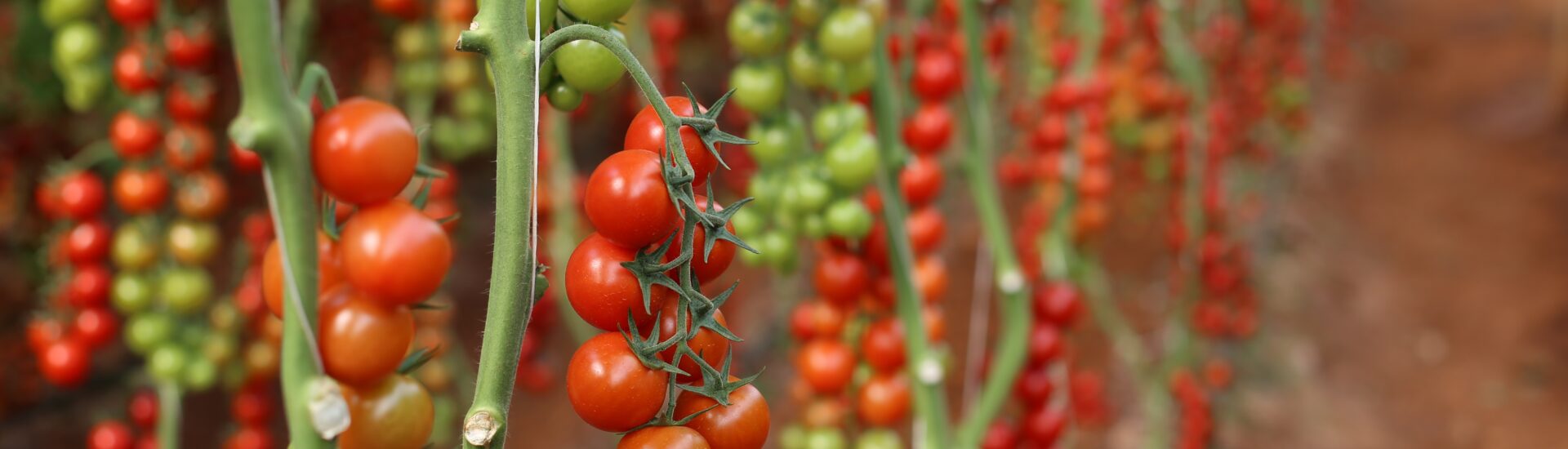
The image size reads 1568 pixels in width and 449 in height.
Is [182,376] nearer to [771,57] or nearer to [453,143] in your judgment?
[453,143]

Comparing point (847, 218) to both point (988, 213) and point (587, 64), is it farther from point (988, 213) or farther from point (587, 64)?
point (587, 64)

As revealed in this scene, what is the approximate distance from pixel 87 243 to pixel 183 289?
0.10 m

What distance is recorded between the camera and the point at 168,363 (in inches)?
35.5

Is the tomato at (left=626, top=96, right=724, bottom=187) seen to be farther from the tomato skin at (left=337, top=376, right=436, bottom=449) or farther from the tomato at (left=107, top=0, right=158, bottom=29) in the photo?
the tomato at (left=107, top=0, right=158, bottom=29)

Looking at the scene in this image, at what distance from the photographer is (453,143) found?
4.21ft

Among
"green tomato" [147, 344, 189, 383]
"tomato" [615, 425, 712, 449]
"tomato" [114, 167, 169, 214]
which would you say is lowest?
"green tomato" [147, 344, 189, 383]

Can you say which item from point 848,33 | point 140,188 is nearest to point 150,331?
point 140,188

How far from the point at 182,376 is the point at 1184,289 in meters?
1.52

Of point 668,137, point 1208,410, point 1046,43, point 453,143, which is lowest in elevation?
point 1208,410

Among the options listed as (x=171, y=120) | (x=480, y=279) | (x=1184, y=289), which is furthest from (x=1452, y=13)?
(x=171, y=120)

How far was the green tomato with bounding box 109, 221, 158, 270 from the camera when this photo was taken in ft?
2.89

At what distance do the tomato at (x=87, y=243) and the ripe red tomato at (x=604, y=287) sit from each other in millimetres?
747

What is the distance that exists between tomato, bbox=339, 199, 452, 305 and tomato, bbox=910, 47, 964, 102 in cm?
59

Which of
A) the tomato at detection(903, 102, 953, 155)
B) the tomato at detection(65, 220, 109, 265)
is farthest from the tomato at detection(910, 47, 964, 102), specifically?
the tomato at detection(65, 220, 109, 265)
